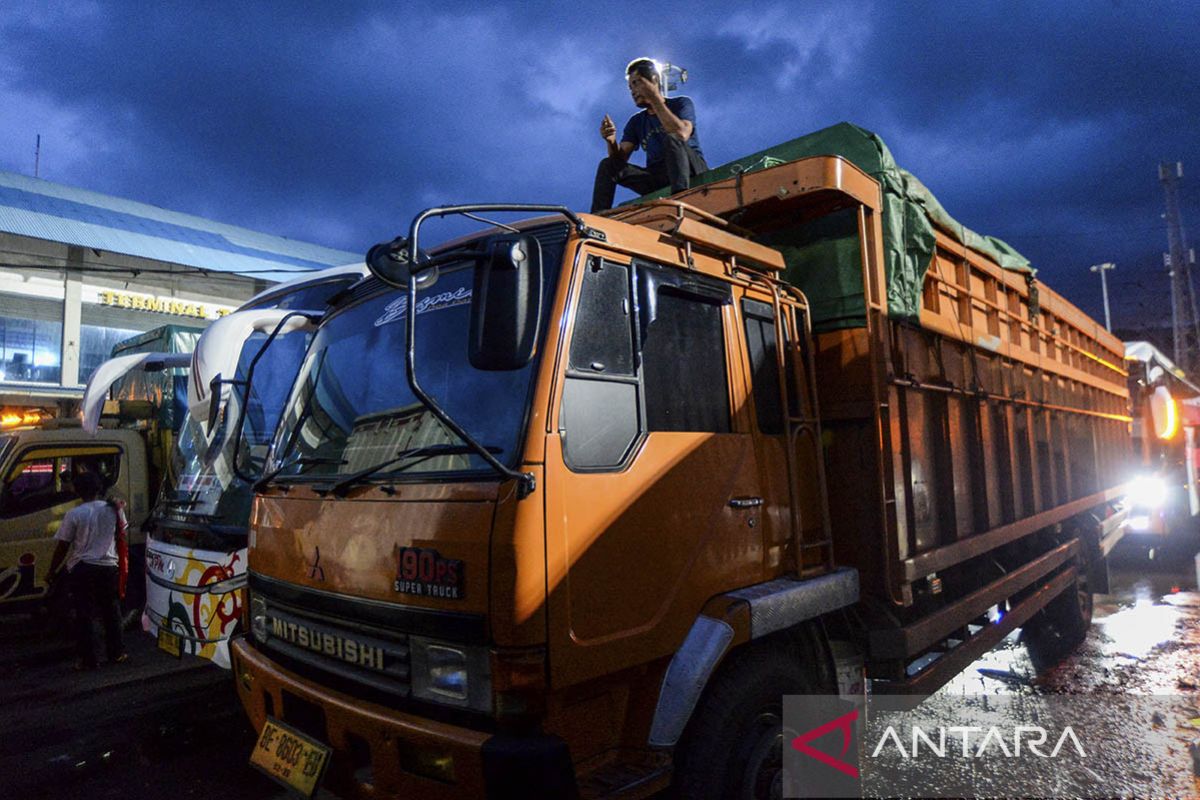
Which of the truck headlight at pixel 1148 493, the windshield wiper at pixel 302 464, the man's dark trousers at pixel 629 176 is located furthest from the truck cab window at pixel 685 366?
the truck headlight at pixel 1148 493

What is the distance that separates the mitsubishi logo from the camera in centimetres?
259

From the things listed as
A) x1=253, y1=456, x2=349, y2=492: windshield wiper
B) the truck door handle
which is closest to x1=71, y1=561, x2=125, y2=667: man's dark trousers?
x1=253, y1=456, x2=349, y2=492: windshield wiper

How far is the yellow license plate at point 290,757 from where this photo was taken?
2.42 m

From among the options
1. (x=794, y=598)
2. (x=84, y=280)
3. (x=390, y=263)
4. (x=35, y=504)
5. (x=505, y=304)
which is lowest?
(x=794, y=598)

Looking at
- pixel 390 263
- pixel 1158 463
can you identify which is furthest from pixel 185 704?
pixel 1158 463

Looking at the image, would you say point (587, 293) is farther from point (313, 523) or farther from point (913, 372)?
point (913, 372)

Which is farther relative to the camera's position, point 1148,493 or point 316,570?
point 1148,493

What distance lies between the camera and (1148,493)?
32.3ft

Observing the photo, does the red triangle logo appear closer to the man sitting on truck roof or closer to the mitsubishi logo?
the mitsubishi logo

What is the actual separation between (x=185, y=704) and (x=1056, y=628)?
286 inches

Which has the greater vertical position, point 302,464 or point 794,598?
point 302,464

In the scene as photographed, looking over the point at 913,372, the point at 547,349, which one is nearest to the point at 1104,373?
the point at 913,372

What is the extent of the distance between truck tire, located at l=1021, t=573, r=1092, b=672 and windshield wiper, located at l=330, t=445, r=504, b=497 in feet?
20.1

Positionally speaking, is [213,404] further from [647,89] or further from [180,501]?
[647,89]
